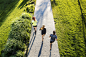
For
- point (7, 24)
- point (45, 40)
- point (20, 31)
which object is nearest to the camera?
point (20, 31)

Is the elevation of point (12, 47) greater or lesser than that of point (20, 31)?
lesser

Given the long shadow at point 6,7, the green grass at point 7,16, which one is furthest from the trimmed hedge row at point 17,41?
the long shadow at point 6,7

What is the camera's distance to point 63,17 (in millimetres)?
7676

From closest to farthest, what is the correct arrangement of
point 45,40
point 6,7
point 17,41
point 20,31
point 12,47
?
point 12,47
point 17,41
point 20,31
point 45,40
point 6,7

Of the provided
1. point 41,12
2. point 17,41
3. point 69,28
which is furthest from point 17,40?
point 41,12

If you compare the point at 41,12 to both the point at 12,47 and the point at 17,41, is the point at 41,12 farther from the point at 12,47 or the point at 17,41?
the point at 12,47

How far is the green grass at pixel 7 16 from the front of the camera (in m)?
6.87

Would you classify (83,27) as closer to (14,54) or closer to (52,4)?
(52,4)

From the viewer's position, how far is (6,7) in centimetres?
1046

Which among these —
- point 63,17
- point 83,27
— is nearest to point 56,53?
point 83,27

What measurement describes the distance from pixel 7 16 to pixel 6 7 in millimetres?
2282

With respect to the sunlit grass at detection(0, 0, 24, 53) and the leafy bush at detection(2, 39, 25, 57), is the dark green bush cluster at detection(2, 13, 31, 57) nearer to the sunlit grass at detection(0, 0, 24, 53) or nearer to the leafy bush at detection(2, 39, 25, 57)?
the leafy bush at detection(2, 39, 25, 57)

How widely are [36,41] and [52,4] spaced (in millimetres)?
6268

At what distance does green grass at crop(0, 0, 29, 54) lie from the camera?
22.5 ft
